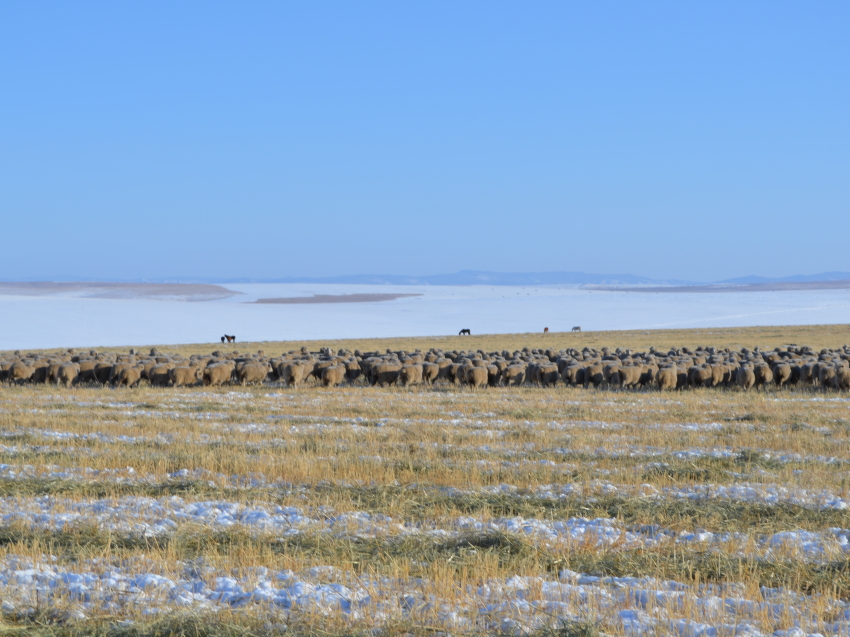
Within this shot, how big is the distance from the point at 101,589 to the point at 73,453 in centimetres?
608

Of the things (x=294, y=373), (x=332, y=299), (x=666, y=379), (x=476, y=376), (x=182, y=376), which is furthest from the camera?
(x=332, y=299)

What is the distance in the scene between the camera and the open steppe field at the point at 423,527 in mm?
5441

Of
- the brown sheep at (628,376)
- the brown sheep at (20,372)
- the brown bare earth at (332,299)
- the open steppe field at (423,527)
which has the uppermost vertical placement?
the brown bare earth at (332,299)

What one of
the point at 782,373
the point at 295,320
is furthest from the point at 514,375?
the point at 295,320

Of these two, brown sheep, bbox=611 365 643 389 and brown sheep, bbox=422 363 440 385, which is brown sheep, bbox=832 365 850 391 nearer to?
brown sheep, bbox=611 365 643 389

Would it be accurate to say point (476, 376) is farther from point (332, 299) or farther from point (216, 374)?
point (332, 299)

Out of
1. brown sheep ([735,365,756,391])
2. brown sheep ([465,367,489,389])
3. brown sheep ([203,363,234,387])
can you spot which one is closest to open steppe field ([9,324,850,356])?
brown sheep ([203,363,234,387])

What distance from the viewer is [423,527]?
7.67m

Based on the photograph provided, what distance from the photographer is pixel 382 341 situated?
A: 53344mm

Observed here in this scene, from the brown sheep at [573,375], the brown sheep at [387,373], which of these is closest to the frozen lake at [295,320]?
the brown sheep at [387,373]

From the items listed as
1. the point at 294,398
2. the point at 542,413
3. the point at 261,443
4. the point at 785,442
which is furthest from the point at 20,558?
the point at 294,398

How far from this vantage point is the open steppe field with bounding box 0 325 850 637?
544cm

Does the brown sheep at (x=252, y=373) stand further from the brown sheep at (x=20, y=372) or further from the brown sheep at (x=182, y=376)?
the brown sheep at (x=20, y=372)

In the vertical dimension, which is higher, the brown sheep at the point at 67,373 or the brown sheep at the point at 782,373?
the brown sheep at the point at 782,373
